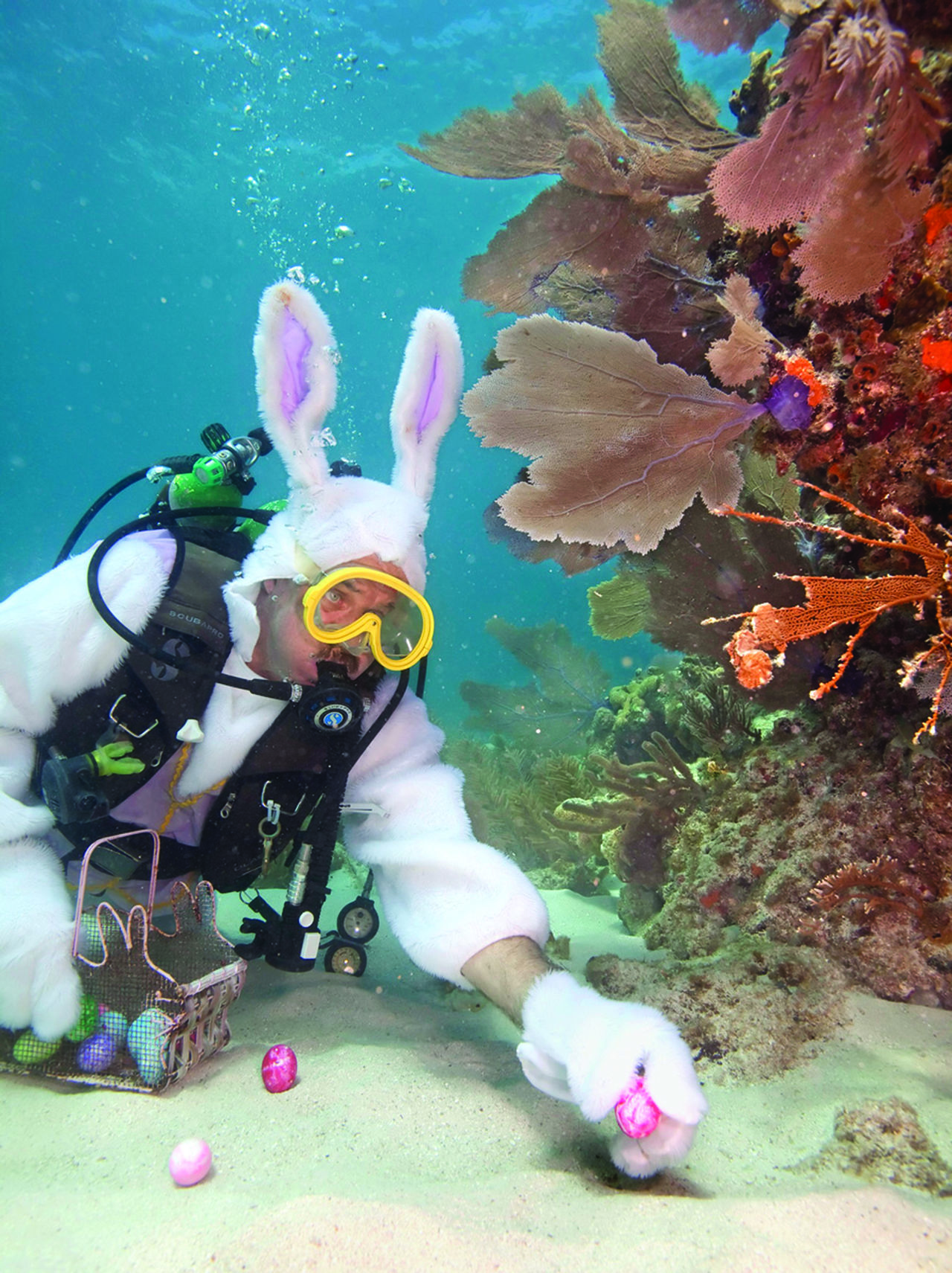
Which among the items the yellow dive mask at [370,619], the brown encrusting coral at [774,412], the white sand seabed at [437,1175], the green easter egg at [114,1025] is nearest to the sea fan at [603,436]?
the brown encrusting coral at [774,412]

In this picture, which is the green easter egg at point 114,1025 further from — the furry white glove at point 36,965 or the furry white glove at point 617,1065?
the furry white glove at point 617,1065

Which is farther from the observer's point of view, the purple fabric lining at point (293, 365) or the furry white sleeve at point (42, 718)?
the purple fabric lining at point (293, 365)

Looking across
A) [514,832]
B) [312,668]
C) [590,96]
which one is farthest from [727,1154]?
[514,832]

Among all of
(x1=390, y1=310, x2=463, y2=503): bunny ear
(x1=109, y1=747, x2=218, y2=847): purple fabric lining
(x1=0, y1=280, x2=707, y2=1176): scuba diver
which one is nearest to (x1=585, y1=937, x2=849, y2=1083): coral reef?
(x1=0, y1=280, x2=707, y2=1176): scuba diver

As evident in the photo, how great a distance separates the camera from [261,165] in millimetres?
34688

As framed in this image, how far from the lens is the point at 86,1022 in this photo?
210 centimetres

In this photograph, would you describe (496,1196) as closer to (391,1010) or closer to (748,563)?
(391,1010)

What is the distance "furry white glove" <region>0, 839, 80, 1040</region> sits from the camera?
6.45ft

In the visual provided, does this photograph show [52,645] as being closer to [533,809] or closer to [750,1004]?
[750,1004]

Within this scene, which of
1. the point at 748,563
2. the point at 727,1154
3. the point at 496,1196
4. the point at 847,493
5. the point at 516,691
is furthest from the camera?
the point at 516,691

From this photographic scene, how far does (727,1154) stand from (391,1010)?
1627mm

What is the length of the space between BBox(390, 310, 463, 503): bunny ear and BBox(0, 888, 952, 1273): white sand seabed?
2.25 metres

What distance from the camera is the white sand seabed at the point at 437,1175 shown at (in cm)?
127

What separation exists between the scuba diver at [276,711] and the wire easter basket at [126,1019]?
113 millimetres
